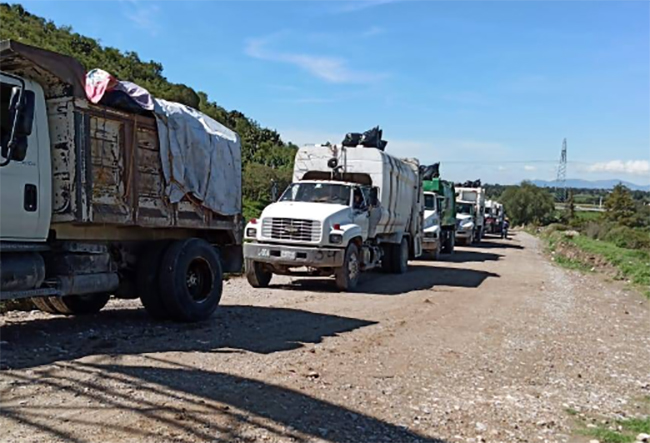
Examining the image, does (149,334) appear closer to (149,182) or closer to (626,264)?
(149,182)

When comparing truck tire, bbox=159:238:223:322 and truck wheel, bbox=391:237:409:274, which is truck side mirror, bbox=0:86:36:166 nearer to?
truck tire, bbox=159:238:223:322

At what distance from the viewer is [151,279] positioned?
914 cm

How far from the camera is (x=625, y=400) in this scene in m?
6.73

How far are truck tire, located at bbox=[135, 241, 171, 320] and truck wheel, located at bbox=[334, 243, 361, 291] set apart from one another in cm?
543

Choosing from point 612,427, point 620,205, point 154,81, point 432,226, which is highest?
point 154,81

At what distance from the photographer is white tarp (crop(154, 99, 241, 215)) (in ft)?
29.7

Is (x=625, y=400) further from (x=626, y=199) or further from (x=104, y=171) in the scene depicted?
(x=626, y=199)

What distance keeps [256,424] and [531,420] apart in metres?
2.37

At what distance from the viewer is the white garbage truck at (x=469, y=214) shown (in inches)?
1387

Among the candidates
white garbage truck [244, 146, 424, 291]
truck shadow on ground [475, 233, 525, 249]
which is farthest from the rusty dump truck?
truck shadow on ground [475, 233, 525, 249]

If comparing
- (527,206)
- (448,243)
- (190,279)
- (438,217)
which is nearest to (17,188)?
(190,279)

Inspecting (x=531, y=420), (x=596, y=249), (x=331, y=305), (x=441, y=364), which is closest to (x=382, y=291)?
(x=331, y=305)

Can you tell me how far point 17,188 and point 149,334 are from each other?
96.1 inches

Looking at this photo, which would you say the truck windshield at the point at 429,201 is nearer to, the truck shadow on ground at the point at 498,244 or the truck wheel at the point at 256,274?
the truck shadow on ground at the point at 498,244
